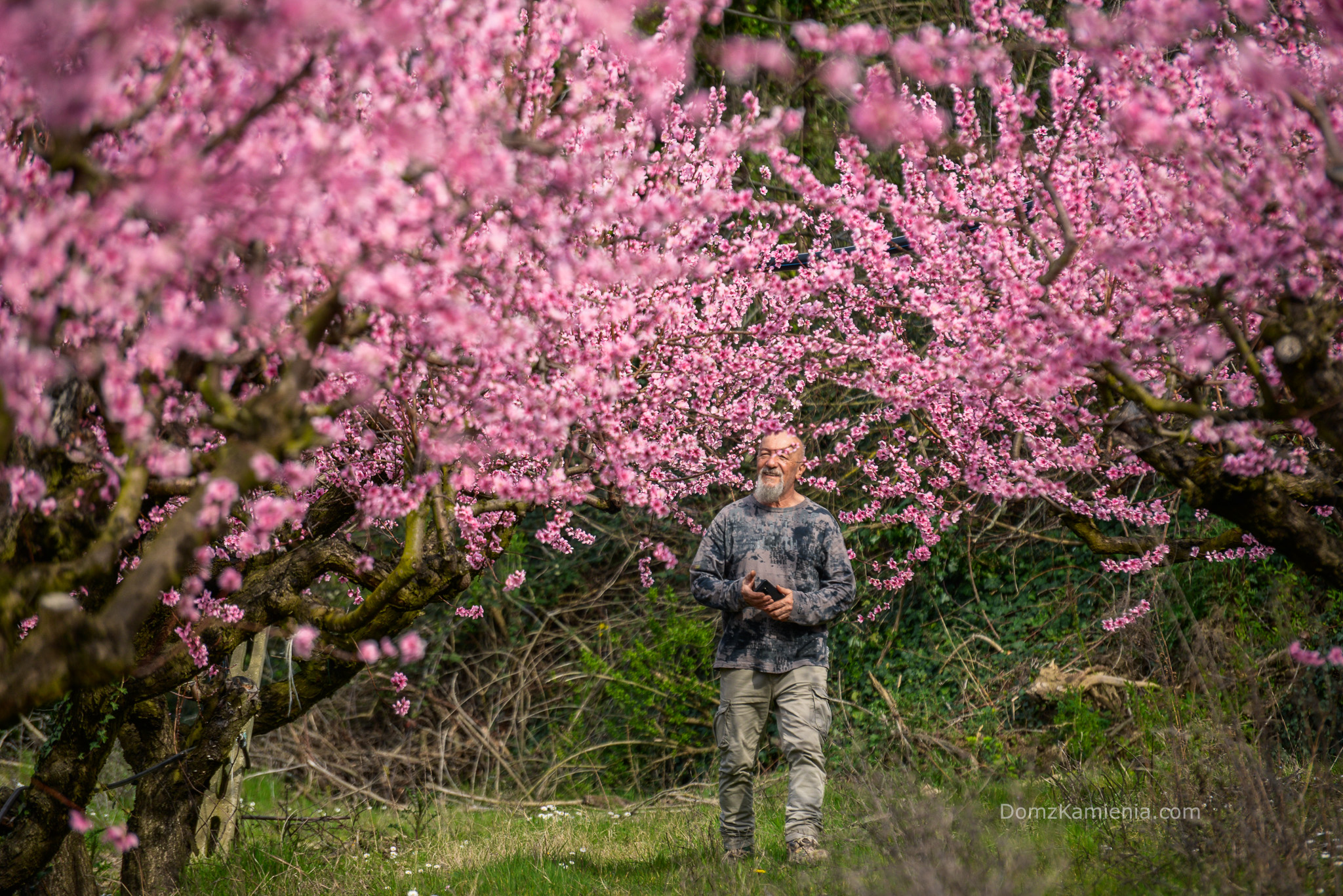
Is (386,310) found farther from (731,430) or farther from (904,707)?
(904,707)

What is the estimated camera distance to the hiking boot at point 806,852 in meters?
4.65

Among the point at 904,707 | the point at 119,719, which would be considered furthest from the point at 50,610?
the point at 904,707

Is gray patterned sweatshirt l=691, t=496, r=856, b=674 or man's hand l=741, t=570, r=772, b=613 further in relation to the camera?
gray patterned sweatshirt l=691, t=496, r=856, b=674

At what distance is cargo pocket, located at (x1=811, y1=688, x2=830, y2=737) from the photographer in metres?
4.93

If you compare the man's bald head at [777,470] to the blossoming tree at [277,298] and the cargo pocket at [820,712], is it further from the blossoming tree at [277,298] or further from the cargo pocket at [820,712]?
the cargo pocket at [820,712]

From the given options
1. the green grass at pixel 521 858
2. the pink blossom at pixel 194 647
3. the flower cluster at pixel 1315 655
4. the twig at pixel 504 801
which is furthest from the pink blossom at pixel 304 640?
the twig at pixel 504 801

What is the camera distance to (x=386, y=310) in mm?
3027

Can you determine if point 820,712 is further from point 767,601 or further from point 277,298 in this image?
point 277,298

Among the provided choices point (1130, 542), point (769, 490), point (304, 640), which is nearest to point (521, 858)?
point (769, 490)

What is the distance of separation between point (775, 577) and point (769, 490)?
43cm

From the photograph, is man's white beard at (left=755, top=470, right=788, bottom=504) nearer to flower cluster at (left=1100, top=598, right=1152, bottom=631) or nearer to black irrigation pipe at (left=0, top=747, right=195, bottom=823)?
flower cluster at (left=1100, top=598, right=1152, bottom=631)

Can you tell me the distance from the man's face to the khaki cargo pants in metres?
0.89

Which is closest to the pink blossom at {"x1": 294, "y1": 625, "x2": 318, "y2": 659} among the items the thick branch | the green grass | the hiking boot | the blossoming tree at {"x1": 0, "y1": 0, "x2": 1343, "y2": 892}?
the blossoming tree at {"x1": 0, "y1": 0, "x2": 1343, "y2": 892}

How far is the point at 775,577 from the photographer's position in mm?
5129
